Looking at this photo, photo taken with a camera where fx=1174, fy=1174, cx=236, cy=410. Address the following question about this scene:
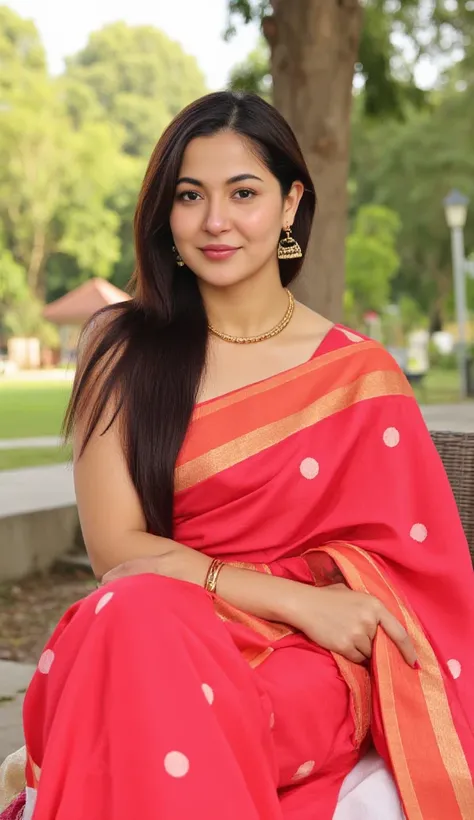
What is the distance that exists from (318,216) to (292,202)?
3.50 m

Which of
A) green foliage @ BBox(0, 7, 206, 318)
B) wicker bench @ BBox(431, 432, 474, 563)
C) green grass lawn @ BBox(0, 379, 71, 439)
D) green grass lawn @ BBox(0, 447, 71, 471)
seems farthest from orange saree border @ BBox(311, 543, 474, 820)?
green foliage @ BBox(0, 7, 206, 318)

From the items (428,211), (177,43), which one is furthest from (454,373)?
(177,43)

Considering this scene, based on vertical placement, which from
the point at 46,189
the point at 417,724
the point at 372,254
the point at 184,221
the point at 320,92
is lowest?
the point at 417,724

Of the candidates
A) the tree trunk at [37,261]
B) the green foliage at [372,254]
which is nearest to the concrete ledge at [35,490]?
the green foliage at [372,254]

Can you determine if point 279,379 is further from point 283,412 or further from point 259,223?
point 259,223

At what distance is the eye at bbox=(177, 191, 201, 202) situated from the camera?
2209mm

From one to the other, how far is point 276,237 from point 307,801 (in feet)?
3.49

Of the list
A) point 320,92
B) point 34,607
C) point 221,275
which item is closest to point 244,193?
point 221,275

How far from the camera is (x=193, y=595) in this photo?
1806 mm

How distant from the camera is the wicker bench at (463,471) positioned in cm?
292

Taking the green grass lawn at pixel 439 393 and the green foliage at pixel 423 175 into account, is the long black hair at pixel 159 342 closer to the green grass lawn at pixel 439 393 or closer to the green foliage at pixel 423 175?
the green grass lawn at pixel 439 393

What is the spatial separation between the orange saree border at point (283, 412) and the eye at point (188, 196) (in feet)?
1.24

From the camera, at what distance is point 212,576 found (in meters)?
2.03

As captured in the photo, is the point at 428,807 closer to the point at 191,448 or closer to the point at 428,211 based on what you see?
the point at 191,448
